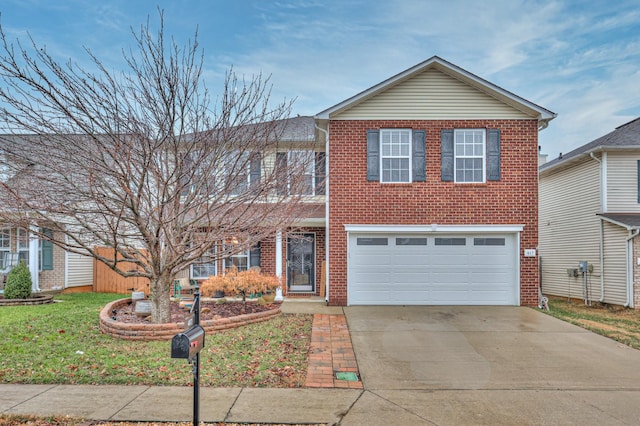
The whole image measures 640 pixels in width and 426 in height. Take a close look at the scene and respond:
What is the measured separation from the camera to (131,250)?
25.5 feet

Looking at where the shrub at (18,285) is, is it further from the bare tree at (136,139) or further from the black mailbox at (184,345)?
the black mailbox at (184,345)

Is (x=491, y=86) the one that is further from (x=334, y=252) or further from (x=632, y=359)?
(x=632, y=359)

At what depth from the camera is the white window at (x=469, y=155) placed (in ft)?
37.6

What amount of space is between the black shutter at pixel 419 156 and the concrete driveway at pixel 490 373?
408 cm

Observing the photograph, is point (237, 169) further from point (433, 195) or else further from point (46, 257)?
point (46, 257)

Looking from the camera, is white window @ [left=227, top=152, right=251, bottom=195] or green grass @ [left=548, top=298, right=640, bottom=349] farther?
green grass @ [left=548, top=298, right=640, bottom=349]

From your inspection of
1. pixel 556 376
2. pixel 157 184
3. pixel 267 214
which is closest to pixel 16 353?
pixel 157 184

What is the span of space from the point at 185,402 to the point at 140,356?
2.17m

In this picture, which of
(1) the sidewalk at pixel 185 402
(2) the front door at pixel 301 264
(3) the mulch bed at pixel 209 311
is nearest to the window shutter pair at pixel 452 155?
(2) the front door at pixel 301 264

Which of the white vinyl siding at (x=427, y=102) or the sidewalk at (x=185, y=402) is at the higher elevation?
the white vinyl siding at (x=427, y=102)

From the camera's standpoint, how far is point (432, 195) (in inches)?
450

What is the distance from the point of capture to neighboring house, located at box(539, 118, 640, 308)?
41.2 feet

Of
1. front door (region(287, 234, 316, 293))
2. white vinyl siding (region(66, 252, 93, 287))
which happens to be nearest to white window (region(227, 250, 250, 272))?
front door (region(287, 234, 316, 293))

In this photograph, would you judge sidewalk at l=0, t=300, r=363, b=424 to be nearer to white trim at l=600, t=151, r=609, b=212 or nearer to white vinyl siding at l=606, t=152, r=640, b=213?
white trim at l=600, t=151, r=609, b=212
